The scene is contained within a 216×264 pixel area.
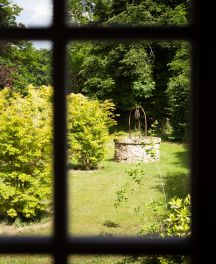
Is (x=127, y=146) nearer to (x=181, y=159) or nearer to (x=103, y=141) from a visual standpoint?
(x=103, y=141)

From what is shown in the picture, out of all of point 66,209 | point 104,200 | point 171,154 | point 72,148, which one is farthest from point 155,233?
point 171,154

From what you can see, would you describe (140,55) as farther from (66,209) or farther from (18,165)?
(66,209)

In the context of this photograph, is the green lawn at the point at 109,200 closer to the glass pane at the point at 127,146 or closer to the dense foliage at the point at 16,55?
the glass pane at the point at 127,146

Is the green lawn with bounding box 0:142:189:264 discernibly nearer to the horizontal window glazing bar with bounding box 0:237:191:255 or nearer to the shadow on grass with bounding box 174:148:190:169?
the shadow on grass with bounding box 174:148:190:169

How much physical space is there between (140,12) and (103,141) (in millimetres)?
7889

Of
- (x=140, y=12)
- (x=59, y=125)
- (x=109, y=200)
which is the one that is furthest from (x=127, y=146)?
(x=59, y=125)

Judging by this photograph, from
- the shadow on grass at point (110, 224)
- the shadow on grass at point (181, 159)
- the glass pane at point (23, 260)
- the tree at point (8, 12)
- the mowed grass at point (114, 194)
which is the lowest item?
the glass pane at point (23, 260)

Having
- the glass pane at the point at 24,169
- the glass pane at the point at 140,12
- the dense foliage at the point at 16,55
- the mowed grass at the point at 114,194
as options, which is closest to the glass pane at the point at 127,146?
the mowed grass at the point at 114,194

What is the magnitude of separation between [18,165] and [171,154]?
5.41 meters

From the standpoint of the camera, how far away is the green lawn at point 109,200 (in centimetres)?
475

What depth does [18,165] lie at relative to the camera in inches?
209

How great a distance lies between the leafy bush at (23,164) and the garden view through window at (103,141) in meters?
0.01

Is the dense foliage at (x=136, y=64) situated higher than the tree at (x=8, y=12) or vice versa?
the tree at (x=8, y=12)

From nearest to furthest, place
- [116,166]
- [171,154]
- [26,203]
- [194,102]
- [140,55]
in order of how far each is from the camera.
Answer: [194,102] < [26,203] < [116,166] < [171,154] < [140,55]
